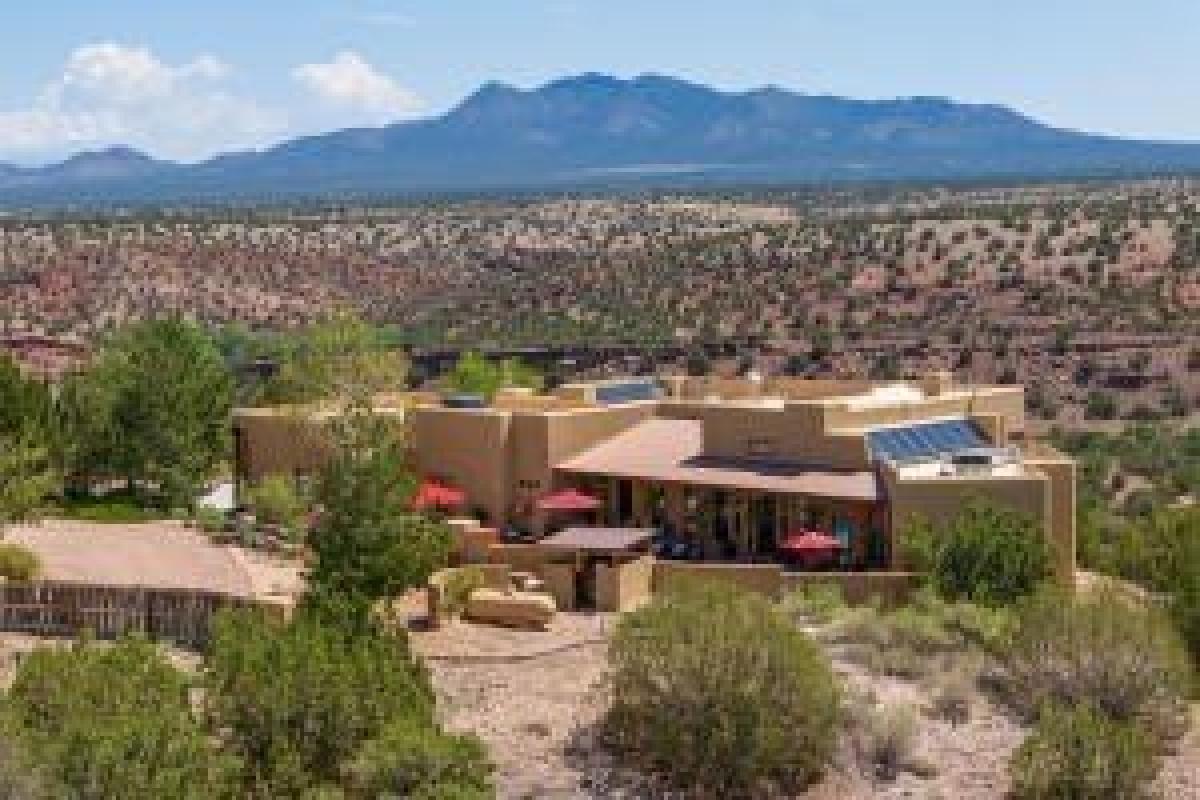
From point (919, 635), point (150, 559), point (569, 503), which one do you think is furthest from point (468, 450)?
point (919, 635)

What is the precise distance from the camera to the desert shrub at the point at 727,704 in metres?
26.4

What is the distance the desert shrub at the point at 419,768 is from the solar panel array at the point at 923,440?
15640 millimetres

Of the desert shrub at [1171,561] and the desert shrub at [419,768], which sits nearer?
the desert shrub at [419,768]

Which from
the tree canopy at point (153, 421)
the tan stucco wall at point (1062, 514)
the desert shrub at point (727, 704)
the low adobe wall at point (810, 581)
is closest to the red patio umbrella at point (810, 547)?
the low adobe wall at point (810, 581)

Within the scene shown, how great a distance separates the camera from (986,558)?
33312 millimetres

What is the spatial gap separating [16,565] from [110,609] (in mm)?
2852

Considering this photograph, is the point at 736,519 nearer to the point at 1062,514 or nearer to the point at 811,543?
Answer: the point at 811,543

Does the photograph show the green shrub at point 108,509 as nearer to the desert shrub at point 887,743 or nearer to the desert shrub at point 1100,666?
the desert shrub at point 887,743

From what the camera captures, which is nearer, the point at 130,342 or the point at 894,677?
the point at 894,677

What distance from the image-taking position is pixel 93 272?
12381 cm

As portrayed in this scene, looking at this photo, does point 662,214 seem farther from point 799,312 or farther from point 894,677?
point 894,677

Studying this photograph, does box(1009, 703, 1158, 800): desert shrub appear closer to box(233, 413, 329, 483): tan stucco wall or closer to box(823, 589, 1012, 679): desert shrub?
box(823, 589, 1012, 679): desert shrub

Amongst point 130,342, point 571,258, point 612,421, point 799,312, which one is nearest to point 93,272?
point 571,258

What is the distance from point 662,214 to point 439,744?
170 meters
